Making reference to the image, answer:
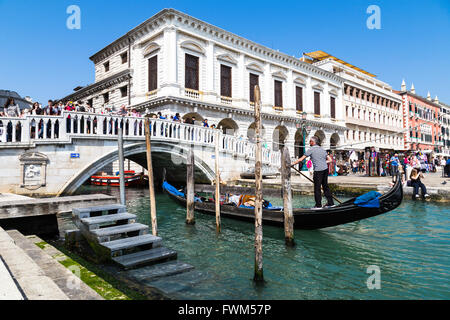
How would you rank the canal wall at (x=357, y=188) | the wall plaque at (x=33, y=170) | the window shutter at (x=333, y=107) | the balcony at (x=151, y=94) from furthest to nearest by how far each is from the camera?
1. the window shutter at (x=333, y=107)
2. the balcony at (x=151, y=94)
3. the canal wall at (x=357, y=188)
4. the wall plaque at (x=33, y=170)

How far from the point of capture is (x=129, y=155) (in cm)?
1058

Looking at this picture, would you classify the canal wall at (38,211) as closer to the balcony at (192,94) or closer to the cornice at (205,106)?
the cornice at (205,106)

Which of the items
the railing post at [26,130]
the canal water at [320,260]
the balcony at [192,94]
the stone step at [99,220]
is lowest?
the canal water at [320,260]

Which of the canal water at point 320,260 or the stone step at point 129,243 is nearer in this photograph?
the canal water at point 320,260

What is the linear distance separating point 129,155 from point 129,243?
23.5 ft

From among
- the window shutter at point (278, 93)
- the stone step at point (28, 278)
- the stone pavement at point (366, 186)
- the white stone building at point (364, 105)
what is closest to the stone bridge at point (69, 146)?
the stone pavement at point (366, 186)

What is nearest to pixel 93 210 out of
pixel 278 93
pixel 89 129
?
pixel 89 129

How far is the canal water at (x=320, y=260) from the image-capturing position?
3.17m

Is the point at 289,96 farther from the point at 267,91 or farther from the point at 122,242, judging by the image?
the point at 122,242

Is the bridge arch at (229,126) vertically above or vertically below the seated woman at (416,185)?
above

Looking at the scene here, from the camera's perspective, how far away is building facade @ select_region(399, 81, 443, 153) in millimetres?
36719

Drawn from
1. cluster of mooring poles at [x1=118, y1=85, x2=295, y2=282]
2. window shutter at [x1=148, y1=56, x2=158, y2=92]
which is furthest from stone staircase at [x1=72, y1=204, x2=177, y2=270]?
window shutter at [x1=148, y1=56, x2=158, y2=92]

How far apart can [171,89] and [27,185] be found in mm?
8615
